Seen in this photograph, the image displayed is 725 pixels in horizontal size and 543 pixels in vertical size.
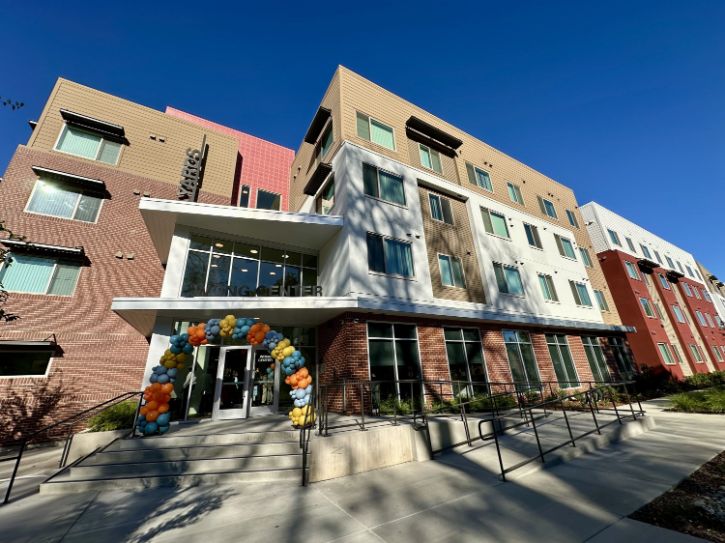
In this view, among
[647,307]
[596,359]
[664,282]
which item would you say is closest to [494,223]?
[596,359]

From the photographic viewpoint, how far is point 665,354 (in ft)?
76.4

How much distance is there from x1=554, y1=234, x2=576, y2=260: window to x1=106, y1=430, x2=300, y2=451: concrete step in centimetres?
2100

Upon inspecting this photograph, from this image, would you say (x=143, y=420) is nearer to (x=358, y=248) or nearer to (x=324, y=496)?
(x=324, y=496)

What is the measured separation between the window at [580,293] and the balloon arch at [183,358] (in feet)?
61.4

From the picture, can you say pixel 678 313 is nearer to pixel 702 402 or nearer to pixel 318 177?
pixel 702 402

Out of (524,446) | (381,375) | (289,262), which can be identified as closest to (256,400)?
(381,375)

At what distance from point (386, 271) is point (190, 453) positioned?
850 cm

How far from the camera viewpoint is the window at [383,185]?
45.0 ft

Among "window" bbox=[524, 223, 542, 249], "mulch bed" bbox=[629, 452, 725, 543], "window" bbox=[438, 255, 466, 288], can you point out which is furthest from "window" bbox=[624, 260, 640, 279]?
"mulch bed" bbox=[629, 452, 725, 543]

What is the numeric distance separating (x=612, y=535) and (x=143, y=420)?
9420 mm

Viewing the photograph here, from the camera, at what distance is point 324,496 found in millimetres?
4941

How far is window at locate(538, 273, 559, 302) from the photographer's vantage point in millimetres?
17625

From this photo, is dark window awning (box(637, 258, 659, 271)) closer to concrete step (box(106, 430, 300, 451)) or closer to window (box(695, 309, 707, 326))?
window (box(695, 309, 707, 326))

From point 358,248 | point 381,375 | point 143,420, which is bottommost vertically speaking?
point 143,420
